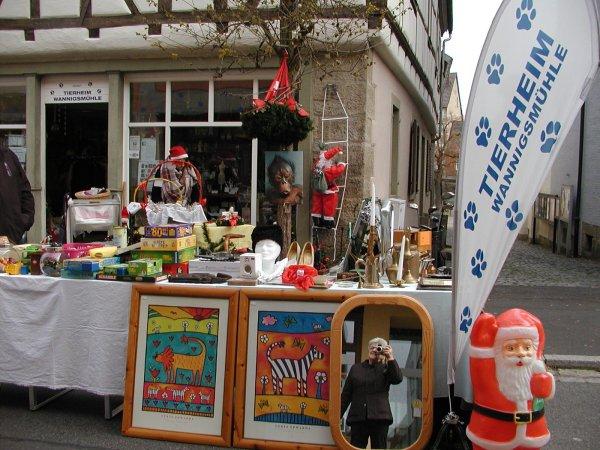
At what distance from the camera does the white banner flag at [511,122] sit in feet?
12.0

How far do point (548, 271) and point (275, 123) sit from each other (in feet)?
26.9

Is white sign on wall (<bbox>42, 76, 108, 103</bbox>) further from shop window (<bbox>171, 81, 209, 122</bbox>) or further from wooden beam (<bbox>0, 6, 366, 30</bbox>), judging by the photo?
shop window (<bbox>171, 81, 209, 122</bbox>)

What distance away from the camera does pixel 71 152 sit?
1005 centimetres

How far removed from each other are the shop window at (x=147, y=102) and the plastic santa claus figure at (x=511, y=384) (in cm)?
688

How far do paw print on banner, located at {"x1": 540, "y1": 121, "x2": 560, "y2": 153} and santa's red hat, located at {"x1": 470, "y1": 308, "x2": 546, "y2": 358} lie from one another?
2.95 feet

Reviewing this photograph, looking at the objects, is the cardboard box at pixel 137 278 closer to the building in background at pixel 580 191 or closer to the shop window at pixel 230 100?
the shop window at pixel 230 100

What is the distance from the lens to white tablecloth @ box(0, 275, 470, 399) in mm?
4770

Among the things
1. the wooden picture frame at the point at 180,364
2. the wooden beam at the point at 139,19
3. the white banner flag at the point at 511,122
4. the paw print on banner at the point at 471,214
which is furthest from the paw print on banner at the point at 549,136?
the wooden beam at the point at 139,19

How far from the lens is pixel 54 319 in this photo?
16.1ft

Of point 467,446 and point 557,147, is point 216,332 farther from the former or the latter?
point 557,147

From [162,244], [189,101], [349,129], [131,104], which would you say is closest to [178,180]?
[189,101]

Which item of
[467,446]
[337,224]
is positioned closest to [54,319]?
[467,446]

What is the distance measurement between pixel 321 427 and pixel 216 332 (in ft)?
2.94

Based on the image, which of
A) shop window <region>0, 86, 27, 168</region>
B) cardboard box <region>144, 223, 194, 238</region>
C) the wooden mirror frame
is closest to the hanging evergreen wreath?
cardboard box <region>144, 223, 194, 238</region>
